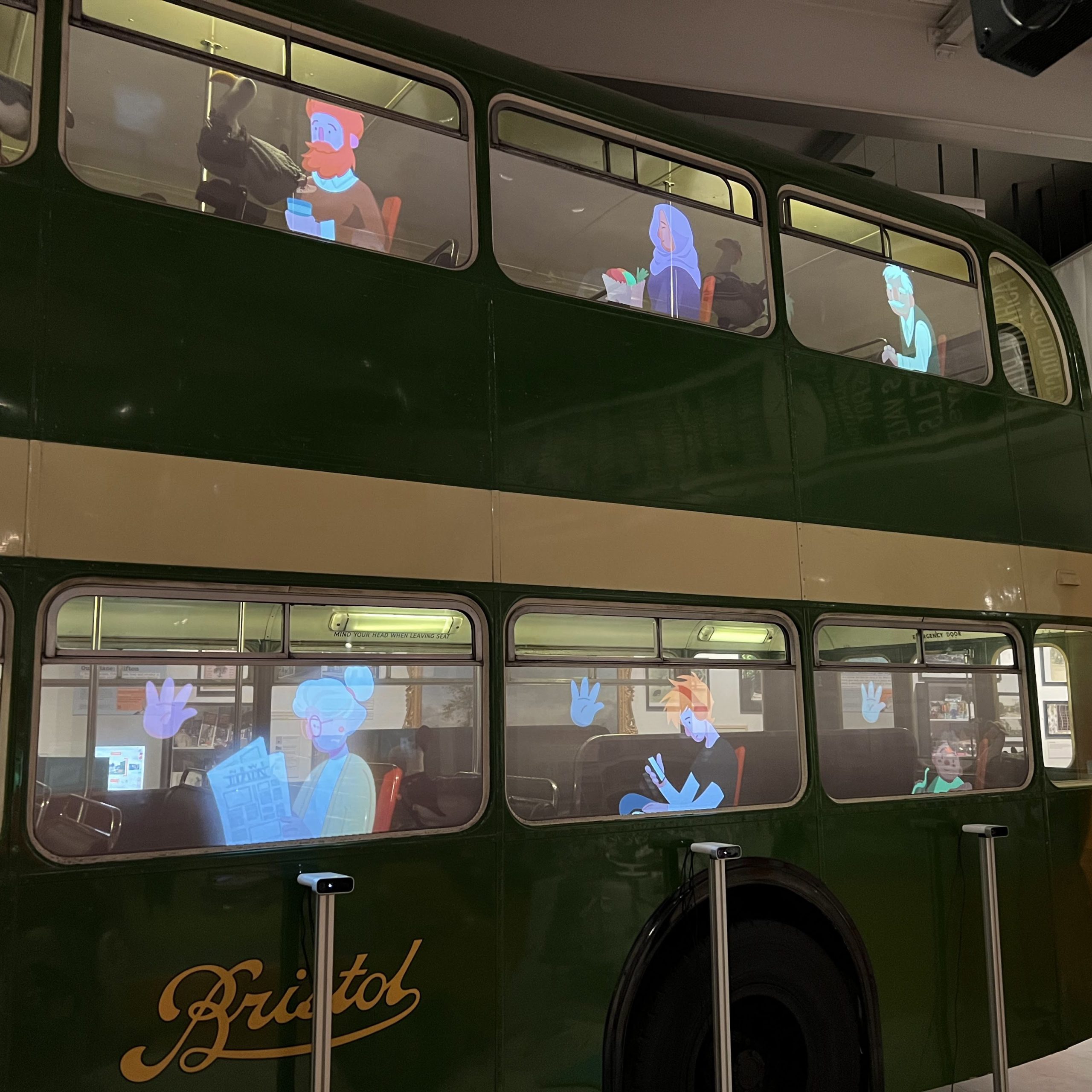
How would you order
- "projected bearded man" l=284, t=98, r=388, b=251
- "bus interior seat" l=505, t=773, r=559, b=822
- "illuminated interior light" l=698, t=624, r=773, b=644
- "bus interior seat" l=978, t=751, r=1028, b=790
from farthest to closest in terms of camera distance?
"bus interior seat" l=978, t=751, r=1028, b=790
"illuminated interior light" l=698, t=624, r=773, b=644
"bus interior seat" l=505, t=773, r=559, b=822
"projected bearded man" l=284, t=98, r=388, b=251

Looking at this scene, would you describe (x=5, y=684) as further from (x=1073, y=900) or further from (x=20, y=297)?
(x=1073, y=900)

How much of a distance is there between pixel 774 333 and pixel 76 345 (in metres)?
2.57

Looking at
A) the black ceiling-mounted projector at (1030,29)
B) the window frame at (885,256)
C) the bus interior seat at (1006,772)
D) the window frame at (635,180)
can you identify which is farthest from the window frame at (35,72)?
the bus interior seat at (1006,772)

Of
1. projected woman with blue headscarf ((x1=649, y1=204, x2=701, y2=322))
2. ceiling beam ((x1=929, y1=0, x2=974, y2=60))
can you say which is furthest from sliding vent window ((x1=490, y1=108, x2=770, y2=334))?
ceiling beam ((x1=929, y1=0, x2=974, y2=60))

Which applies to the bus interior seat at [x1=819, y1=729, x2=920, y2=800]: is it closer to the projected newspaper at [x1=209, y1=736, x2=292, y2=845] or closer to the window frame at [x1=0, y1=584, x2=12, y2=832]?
the projected newspaper at [x1=209, y1=736, x2=292, y2=845]

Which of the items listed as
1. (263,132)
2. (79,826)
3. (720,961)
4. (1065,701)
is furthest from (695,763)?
(263,132)

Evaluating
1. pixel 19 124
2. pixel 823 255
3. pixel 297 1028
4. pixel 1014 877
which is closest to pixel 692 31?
pixel 823 255

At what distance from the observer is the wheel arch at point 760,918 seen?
348cm

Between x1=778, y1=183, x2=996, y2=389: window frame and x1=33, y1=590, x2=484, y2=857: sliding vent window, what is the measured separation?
85.1 inches

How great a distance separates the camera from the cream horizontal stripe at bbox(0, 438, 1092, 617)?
2742 millimetres

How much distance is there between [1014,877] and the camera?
4.52 meters

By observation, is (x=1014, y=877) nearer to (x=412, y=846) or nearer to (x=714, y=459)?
(x=714, y=459)

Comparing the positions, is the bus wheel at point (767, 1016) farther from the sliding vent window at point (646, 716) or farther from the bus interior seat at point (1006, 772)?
the bus interior seat at point (1006, 772)

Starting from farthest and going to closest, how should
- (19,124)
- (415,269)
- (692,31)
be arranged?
(692,31) < (415,269) < (19,124)
